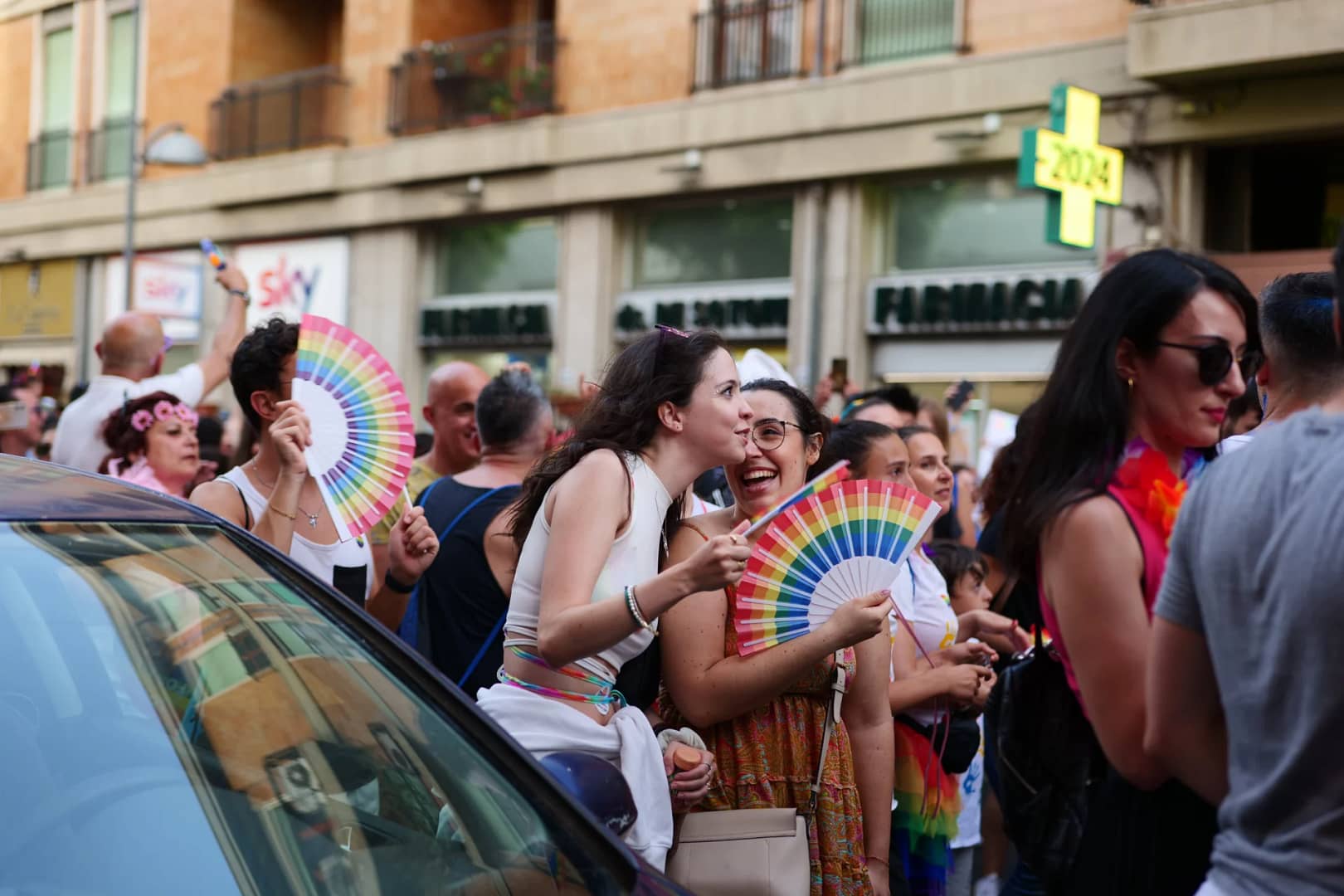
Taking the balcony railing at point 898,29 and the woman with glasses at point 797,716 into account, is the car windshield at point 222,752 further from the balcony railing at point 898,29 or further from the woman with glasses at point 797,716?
the balcony railing at point 898,29

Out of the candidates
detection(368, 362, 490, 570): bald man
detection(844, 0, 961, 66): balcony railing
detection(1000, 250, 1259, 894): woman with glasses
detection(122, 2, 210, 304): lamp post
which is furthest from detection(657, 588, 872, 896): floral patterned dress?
detection(122, 2, 210, 304): lamp post

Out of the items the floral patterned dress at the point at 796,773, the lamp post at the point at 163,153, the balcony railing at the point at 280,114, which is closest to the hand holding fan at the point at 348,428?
the floral patterned dress at the point at 796,773

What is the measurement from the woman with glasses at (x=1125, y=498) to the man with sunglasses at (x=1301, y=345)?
513 mm

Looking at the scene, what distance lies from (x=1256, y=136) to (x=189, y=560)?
40.8ft

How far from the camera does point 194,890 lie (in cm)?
203

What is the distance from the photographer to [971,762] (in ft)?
14.9

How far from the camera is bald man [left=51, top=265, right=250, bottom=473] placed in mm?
6133

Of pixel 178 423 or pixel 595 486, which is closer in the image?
pixel 595 486

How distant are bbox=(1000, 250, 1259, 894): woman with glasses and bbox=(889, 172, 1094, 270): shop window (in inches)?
476

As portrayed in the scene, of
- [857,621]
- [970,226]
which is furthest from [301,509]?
[970,226]

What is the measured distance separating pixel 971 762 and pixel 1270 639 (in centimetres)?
282

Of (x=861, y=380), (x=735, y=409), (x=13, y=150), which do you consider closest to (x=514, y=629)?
(x=735, y=409)

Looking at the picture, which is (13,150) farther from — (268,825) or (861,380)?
(268,825)

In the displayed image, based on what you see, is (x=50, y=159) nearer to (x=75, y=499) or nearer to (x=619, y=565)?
(x=619, y=565)
